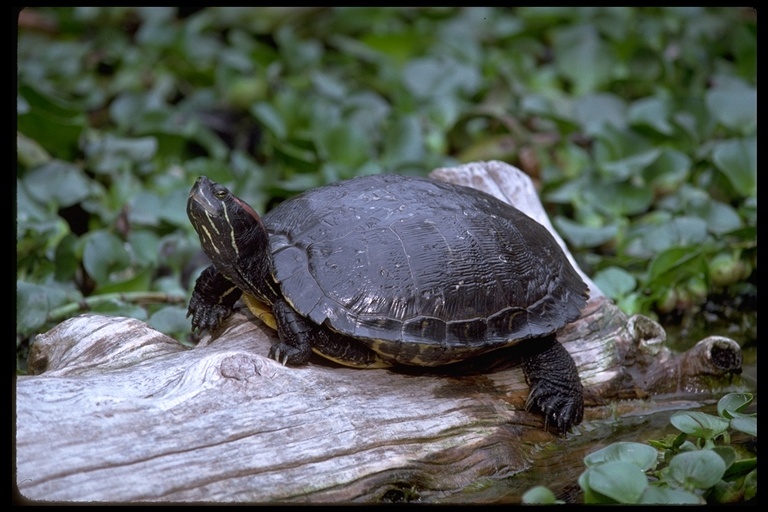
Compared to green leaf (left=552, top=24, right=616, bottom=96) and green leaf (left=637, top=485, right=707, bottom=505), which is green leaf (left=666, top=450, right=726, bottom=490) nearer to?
green leaf (left=637, top=485, right=707, bottom=505)

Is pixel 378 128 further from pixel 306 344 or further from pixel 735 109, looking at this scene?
pixel 306 344

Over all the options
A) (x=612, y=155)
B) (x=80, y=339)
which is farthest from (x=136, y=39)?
(x=80, y=339)

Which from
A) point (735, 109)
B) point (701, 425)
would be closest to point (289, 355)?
point (701, 425)

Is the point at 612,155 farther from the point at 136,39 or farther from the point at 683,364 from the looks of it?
the point at 136,39

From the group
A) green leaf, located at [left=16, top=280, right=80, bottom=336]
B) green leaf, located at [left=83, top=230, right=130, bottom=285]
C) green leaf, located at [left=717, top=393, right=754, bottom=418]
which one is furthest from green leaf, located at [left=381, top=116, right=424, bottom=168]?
green leaf, located at [left=717, top=393, right=754, bottom=418]

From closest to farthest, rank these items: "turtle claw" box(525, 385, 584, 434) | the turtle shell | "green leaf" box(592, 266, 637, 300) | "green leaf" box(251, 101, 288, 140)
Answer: the turtle shell < "turtle claw" box(525, 385, 584, 434) < "green leaf" box(592, 266, 637, 300) < "green leaf" box(251, 101, 288, 140)
